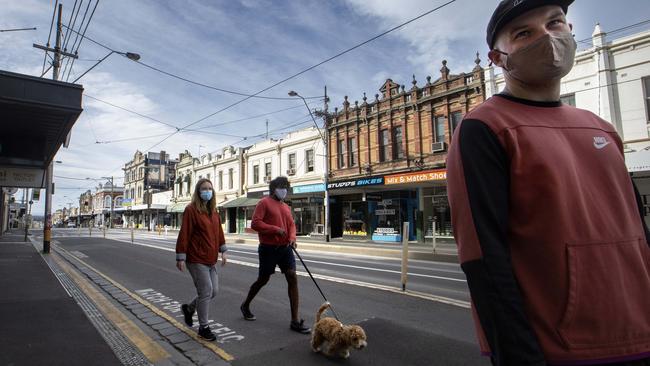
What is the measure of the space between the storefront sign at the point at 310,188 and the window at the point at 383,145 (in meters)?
4.55

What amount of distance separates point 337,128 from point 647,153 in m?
18.6

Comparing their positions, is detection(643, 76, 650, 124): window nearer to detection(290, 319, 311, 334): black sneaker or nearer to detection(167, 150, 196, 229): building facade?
detection(290, 319, 311, 334): black sneaker

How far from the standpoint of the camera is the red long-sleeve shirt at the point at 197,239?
5.01m

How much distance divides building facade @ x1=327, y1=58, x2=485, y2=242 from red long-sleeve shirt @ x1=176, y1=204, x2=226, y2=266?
16.8 m

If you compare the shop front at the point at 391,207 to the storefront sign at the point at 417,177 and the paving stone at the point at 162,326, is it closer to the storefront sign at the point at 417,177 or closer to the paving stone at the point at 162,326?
the storefront sign at the point at 417,177

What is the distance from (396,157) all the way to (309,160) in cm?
817

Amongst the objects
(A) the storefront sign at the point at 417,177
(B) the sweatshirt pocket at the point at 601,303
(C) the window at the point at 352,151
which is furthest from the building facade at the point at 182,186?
(B) the sweatshirt pocket at the point at 601,303

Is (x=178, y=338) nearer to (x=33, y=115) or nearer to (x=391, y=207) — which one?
(x=33, y=115)

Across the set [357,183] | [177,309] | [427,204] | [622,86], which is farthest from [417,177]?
[177,309]

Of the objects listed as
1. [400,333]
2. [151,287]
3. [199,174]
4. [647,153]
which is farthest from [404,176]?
[199,174]

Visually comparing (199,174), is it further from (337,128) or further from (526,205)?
(526,205)

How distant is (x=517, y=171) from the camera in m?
1.45

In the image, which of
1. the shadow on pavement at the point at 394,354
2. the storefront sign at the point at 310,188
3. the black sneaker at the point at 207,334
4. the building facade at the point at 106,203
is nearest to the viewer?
the shadow on pavement at the point at 394,354

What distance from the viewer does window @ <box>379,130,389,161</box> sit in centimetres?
2621
